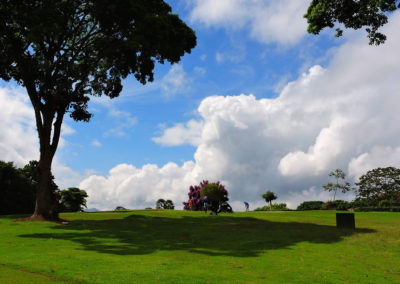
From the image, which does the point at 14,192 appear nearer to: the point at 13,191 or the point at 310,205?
the point at 13,191

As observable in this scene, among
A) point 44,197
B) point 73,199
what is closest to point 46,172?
point 44,197

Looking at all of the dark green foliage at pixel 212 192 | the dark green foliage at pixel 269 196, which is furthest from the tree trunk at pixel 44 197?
the dark green foliage at pixel 269 196

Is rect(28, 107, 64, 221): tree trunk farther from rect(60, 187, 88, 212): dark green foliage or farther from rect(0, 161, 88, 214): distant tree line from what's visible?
rect(60, 187, 88, 212): dark green foliage

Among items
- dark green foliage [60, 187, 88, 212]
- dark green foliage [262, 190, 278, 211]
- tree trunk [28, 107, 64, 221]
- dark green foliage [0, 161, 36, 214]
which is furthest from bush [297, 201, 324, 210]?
tree trunk [28, 107, 64, 221]

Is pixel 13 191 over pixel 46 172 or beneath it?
beneath

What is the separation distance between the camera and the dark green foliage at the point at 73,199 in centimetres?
5999

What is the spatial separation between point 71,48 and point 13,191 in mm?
25321

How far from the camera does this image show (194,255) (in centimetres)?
1470

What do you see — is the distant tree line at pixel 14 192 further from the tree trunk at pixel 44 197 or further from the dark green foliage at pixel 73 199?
the tree trunk at pixel 44 197

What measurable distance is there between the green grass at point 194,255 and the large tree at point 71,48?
11063 millimetres

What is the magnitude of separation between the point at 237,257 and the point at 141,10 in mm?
21119

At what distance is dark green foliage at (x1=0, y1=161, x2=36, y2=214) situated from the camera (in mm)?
44469

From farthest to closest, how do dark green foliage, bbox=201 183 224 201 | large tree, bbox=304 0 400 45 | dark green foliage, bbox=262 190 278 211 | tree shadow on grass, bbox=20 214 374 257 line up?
dark green foliage, bbox=262 190 278 211
dark green foliage, bbox=201 183 224 201
large tree, bbox=304 0 400 45
tree shadow on grass, bbox=20 214 374 257

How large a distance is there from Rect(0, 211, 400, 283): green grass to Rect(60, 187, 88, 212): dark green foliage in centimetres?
3762
